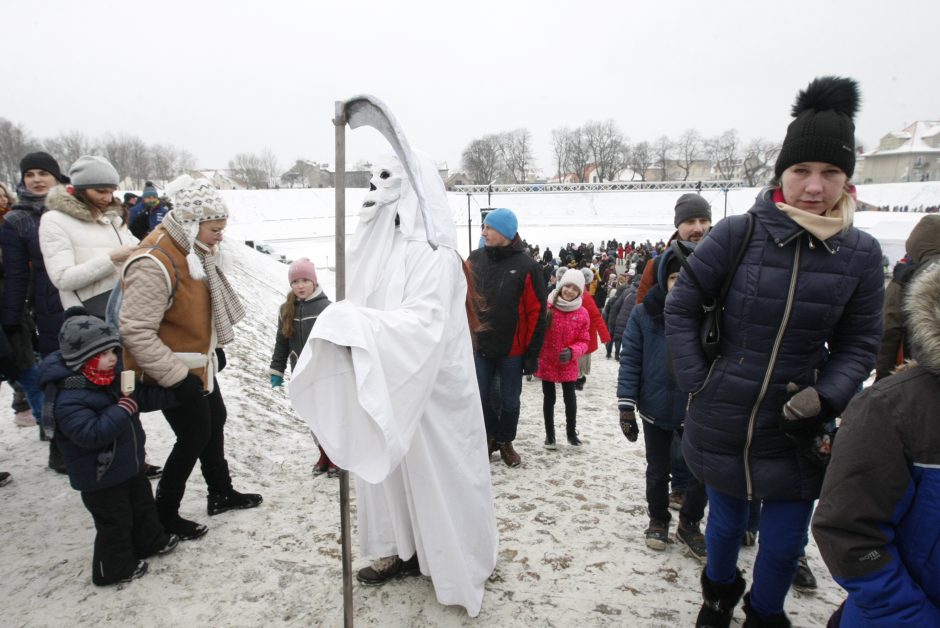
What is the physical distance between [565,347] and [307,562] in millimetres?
3021

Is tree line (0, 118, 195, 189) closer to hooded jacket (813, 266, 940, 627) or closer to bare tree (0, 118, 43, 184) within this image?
bare tree (0, 118, 43, 184)

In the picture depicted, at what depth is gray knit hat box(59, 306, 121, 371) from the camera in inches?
99.1

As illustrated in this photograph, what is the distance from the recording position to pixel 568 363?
5051 mm

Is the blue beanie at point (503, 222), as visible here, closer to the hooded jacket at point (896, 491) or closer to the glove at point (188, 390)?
the glove at point (188, 390)

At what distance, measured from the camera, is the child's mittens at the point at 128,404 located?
8.71ft

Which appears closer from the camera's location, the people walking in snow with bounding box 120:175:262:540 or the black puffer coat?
the black puffer coat

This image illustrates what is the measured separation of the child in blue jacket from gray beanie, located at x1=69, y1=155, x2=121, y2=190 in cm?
106

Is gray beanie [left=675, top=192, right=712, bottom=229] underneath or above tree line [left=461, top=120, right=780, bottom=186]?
underneath

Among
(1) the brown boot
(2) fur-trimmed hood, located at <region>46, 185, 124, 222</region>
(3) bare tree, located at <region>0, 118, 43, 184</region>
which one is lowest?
(1) the brown boot

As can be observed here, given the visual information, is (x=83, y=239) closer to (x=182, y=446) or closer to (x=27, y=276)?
(x=27, y=276)

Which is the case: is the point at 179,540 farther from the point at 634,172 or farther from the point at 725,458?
the point at 634,172

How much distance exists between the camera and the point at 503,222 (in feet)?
14.1


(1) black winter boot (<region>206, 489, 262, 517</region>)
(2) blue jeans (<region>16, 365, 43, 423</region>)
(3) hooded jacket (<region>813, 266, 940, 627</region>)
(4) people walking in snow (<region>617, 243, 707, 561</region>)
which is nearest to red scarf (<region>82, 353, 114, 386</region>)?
(1) black winter boot (<region>206, 489, 262, 517</region>)

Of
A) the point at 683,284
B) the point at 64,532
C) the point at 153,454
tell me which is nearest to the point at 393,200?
the point at 683,284
